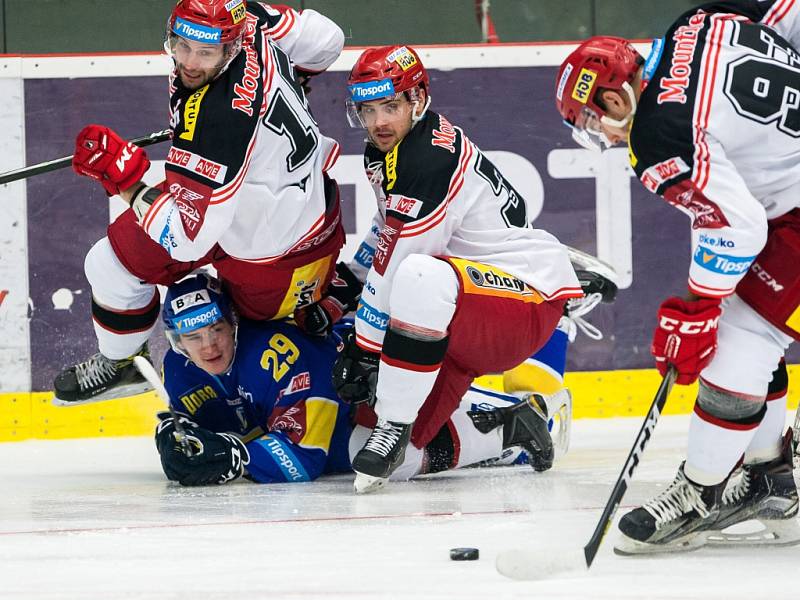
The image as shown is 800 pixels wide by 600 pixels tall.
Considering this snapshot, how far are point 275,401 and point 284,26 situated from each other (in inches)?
41.5

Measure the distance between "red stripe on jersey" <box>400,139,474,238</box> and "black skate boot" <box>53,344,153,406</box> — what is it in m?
0.95

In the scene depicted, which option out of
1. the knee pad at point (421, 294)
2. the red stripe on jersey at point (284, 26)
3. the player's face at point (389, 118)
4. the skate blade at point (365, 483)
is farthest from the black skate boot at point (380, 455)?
the red stripe on jersey at point (284, 26)

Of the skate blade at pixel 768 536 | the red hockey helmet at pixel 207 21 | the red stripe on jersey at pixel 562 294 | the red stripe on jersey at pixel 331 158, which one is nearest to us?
the skate blade at pixel 768 536

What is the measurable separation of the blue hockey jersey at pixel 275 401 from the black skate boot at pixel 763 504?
115 cm

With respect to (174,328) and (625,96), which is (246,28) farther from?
(625,96)

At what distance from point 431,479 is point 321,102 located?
5.38 ft

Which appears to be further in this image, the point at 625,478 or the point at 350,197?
the point at 350,197

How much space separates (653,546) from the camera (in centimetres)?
235

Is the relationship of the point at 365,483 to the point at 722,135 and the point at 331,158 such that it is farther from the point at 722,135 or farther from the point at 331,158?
the point at 722,135

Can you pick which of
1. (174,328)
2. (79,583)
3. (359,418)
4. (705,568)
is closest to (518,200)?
(359,418)

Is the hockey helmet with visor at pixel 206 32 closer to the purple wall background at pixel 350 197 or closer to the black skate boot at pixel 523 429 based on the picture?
the black skate boot at pixel 523 429

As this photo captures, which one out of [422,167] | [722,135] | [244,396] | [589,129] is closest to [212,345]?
[244,396]

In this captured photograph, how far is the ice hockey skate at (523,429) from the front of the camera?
11.5 feet

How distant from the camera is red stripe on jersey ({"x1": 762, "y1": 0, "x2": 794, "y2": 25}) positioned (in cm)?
262
